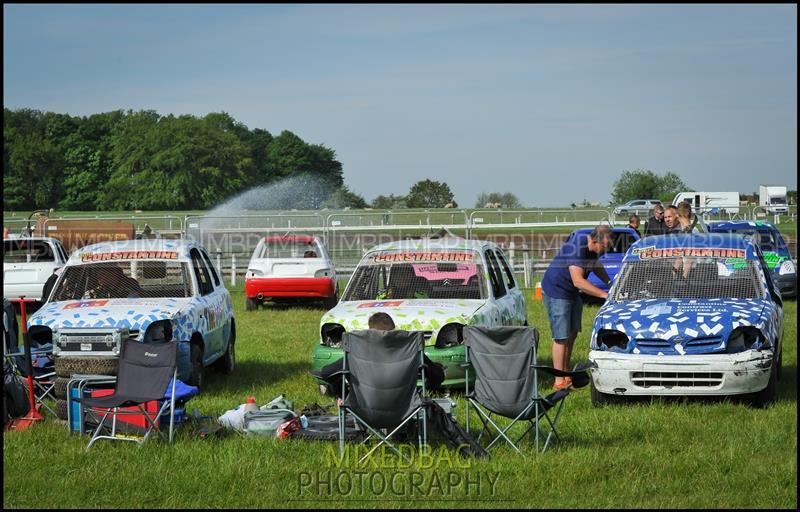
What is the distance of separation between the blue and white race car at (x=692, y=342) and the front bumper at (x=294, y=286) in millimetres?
10055

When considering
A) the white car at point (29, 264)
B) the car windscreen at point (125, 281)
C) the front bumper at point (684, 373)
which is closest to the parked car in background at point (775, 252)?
the front bumper at point (684, 373)

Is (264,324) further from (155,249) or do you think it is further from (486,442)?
(486,442)

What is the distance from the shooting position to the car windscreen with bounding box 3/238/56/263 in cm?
2069

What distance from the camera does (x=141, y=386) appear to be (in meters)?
8.91

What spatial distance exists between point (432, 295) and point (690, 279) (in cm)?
285

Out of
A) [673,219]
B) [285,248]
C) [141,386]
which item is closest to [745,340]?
[141,386]

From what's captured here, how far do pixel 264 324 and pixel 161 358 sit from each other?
32.1 feet

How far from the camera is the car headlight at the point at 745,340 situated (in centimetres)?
994

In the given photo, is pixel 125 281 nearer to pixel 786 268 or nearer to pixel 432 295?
pixel 432 295

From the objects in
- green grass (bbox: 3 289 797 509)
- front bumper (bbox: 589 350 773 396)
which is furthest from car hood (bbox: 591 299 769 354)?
green grass (bbox: 3 289 797 509)

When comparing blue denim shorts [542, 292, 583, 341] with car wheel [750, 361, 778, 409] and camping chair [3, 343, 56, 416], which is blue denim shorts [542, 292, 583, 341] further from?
camping chair [3, 343, 56, 416]

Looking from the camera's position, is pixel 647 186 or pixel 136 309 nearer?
pixel 136 309

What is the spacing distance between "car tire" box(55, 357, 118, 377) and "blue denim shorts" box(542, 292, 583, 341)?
4552 mm

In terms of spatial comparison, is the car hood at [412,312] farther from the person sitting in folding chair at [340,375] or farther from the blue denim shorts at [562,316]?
the person sitting in folding chair at [340,375]
